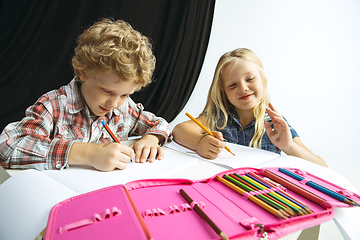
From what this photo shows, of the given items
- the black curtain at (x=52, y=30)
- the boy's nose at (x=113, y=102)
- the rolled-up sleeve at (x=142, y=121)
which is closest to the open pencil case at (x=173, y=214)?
the boy's nose at (x=113, y=102)

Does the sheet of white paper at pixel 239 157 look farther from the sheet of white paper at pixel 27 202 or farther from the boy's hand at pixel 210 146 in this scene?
the sheet of white paper at pixel 27 202

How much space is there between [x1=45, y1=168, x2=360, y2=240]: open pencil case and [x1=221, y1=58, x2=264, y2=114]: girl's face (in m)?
0.47

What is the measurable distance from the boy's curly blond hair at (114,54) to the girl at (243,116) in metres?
0.26

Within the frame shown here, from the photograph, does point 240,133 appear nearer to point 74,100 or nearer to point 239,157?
point 239,157

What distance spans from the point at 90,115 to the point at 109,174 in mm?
287

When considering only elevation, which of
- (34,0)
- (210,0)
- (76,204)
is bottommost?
(76,204)

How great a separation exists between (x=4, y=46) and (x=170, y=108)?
126cm

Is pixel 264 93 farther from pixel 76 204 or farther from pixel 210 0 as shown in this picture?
pixel 210 0

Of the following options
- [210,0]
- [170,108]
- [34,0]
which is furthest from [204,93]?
[34,0]

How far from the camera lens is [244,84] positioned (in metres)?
0.81

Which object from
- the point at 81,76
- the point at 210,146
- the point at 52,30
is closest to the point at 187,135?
the point at 210,146

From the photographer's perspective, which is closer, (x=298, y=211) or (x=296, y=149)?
(x=298, y=211)

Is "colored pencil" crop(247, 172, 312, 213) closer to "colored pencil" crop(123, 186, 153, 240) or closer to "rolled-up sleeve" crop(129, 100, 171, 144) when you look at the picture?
"colored pencil" crop(123, 186, 153, 240)

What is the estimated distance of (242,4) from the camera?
1970 mm
